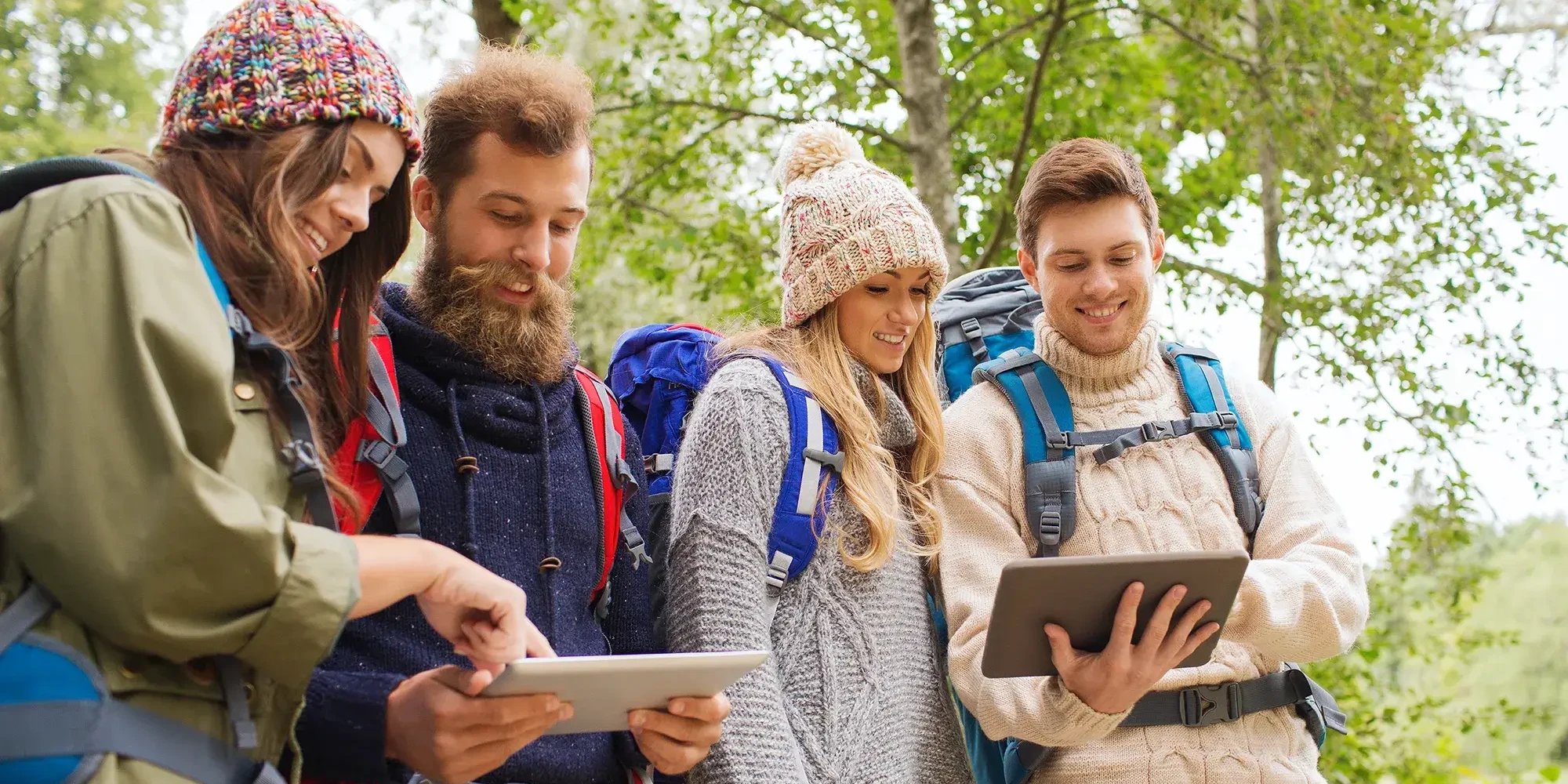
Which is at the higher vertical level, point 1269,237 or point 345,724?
point 1269,237

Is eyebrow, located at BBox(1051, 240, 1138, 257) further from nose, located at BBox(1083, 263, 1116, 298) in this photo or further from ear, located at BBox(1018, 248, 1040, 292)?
ear, located at BBox(1018, 248, 1040, 292)

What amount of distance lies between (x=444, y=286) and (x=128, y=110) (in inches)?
939

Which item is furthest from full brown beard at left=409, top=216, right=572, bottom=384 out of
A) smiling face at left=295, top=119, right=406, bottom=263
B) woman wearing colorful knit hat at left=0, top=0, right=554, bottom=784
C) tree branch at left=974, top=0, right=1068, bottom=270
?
tree branch at left=974, top=0, right=1068, bottom=270

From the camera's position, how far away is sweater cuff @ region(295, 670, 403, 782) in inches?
89.7

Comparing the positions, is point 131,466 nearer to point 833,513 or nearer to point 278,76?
point 278,76

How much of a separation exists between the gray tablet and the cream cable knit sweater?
19cm

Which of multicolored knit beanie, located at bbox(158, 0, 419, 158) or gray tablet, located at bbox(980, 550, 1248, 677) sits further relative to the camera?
gray tablet, located at bbox(980, 550, 1248, 677)

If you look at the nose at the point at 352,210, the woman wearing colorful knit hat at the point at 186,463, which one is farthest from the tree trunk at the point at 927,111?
the woman wearing colorful knit hat at the point at 186,463

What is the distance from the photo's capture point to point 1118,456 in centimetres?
322

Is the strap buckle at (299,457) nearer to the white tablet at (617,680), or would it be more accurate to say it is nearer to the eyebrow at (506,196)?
the white tablet at (617,680)

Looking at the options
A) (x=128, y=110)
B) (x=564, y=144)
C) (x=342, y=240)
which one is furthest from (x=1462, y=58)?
(x=128, y=110)

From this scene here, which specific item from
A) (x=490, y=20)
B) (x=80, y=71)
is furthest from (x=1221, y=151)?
(x=80, y=71)

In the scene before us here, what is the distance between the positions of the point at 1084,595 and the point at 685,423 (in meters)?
1.10

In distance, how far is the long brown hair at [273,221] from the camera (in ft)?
6.39
